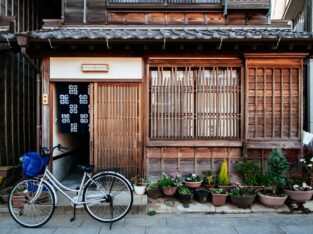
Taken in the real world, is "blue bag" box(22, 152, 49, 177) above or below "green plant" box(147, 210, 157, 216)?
above

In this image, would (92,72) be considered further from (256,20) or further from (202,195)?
(256,20)

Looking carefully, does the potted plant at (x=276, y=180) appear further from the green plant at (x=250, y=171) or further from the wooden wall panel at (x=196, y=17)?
the wooden wall panel at (x=196, y=17)

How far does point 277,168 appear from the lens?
7.50 meters

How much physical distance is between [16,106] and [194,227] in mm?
7637

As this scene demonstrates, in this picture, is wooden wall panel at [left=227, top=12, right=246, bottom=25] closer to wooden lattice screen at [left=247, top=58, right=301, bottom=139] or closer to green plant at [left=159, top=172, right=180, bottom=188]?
wooden lattice screen at [left=247, top=58, right=301, bottom=139]

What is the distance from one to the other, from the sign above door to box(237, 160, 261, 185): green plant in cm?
392

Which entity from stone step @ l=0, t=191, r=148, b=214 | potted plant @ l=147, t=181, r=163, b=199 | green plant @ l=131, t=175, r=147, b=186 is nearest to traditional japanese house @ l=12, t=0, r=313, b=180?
green plant @ l=131, t=175, r=147, b=186

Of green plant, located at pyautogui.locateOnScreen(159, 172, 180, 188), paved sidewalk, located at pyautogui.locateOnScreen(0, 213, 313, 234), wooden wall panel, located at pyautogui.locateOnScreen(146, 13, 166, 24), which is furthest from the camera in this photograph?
wooden wall panel, located at pyautogui.locateOnScreen(146, 13, 166, 24)

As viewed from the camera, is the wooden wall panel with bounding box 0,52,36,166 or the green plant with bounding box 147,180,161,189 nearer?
the green plant with bounding box 147,180,161,189

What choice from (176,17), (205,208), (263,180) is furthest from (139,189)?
(176,17)

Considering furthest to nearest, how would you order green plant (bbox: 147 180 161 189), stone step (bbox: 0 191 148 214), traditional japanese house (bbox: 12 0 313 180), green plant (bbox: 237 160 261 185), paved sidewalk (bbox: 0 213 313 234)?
1. traditional japanese house (bbox: 12 0 313 180)
2. green plant (bbox: 237 160 261 185)
3. green plant (bbox: 147 180 161 189)
4. stone step (bbox: 0 191 148 214)
5. paved sidewalk (bbox: 0 213 313 234)

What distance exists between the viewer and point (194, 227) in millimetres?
6422

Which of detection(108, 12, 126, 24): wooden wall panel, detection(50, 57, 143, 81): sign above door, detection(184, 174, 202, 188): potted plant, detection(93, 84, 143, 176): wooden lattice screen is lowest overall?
detection(184, 174, 202, 188): potted plant

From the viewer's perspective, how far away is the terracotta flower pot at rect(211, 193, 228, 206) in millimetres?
7500
